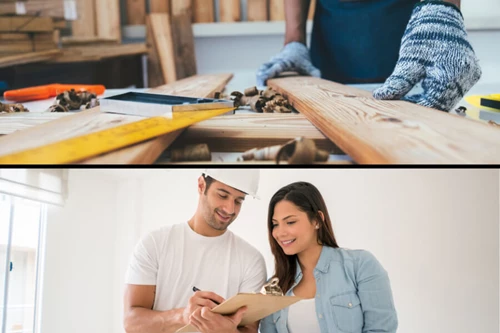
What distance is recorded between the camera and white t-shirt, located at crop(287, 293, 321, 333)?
4.76ft

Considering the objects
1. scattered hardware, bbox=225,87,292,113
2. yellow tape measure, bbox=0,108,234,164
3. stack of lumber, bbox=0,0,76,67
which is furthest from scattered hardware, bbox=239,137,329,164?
stack of lumber, bbox=0,0,76,67

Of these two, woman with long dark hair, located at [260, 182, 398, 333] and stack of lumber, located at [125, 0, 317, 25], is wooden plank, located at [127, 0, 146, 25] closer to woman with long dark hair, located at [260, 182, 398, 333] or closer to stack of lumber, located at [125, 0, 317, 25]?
stack of lumber, located at [125, 0, 317, 25]

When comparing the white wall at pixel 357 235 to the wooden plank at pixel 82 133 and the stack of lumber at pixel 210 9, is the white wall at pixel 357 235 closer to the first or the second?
the wooden plank at pixel 82 133

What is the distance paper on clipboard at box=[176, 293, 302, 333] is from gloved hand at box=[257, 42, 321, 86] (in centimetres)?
72

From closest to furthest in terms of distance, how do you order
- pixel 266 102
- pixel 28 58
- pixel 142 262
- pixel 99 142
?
pixel 99 142
pixel 266 102
pixel 142 262
pixel 28 58

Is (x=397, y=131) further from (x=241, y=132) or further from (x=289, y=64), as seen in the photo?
(x=289, y=64)

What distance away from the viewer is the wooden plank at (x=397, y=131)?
0.80m

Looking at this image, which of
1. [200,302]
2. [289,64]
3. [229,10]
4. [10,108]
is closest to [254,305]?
[200,302]

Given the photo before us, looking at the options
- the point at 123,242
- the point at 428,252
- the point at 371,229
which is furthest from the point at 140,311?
the point at 428,252

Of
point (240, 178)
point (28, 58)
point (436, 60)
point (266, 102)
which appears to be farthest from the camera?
point (28, 58)

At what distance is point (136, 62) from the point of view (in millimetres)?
2381

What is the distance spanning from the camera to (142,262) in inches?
58.4

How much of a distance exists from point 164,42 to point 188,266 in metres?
1.06

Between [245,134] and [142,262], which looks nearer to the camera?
[245,134]
